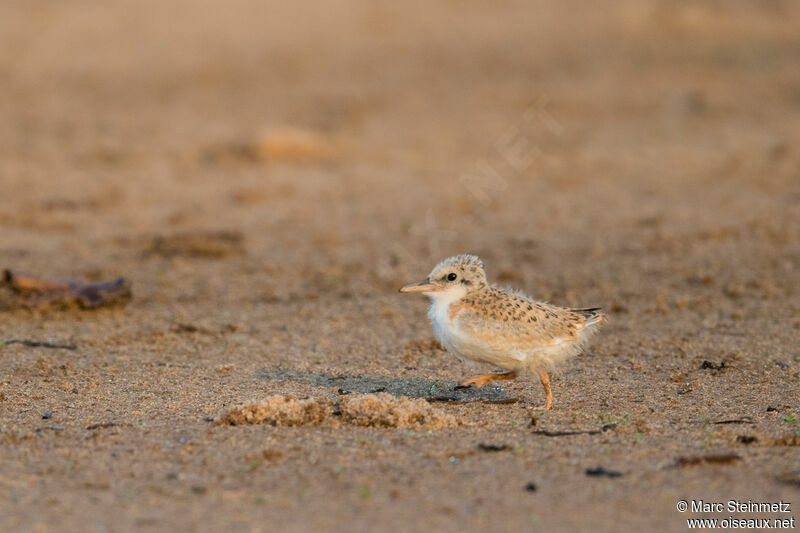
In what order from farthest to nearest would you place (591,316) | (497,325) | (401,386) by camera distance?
1. (401,386)
2. (591,316)
3. (497,325)

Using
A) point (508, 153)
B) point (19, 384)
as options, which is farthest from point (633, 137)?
point (19, 384)

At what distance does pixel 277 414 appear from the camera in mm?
5086

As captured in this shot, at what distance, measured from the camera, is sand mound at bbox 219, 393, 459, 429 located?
5.08 m

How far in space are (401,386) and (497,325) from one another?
36.9 inches

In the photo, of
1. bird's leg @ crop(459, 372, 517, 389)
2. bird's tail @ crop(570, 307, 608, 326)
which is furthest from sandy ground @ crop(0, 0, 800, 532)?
bird's tail @ crop(570, 307, 608, 326)

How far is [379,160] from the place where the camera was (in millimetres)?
13180

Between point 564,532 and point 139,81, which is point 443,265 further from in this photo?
point 139,81

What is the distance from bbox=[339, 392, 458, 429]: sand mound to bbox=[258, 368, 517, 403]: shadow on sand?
0.52 m

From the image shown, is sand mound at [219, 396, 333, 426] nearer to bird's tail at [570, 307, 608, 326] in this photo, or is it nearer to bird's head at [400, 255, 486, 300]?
bird's head at [400, 255, 486, 300]

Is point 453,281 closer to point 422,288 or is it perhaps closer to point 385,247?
point 422,288

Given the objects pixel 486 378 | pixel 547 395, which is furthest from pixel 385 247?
pixel 547 395

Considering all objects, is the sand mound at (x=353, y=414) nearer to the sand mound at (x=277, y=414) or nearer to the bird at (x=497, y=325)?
the sand mound at (x=277, y=414)

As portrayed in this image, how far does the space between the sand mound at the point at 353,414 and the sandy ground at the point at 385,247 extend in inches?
1.2

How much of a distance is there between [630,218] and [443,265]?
554cm
